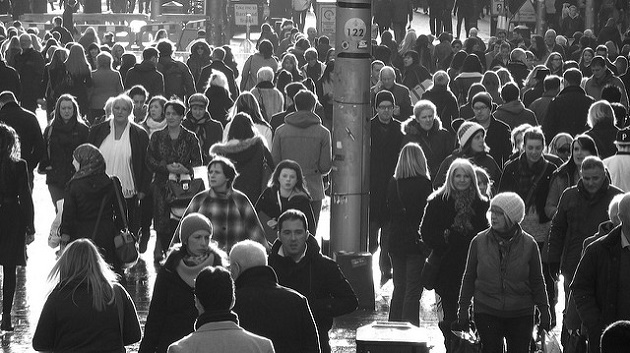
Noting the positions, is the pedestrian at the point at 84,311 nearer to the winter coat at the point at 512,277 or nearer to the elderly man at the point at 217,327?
the elderly man at the point at 217,327

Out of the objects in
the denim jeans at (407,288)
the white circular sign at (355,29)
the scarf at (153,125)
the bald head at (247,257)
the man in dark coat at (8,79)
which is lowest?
the denim jeans at (407,288)

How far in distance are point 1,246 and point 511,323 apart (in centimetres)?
443

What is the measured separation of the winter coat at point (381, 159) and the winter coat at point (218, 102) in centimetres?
387

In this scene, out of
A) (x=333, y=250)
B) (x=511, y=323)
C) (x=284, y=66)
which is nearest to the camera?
(x=511, y=323)

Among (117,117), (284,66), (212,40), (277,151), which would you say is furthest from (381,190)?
(212,40)

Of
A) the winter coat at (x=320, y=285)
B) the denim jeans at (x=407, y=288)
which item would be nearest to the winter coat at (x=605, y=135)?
the denim jeans at (x=407, y=288)

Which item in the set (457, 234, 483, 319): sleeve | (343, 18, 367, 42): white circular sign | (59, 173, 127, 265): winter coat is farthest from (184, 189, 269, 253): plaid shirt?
(343, 18, 367, 42): white circular sign

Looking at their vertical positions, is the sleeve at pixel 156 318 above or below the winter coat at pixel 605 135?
below

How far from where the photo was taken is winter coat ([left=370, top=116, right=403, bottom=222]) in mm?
14492

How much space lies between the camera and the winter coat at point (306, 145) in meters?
14.3

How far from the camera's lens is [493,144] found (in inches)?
583

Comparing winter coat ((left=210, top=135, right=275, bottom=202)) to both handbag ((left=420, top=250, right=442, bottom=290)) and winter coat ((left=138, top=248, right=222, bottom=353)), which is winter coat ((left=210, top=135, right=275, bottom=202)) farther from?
winter coat ((left=138, top=248, right=222, bottom=353))

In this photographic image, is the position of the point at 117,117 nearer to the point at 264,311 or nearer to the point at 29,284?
the point at 29,284

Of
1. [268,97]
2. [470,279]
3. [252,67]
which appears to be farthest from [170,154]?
[252,67]
